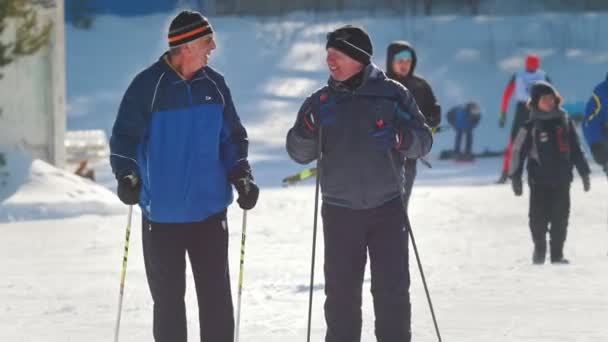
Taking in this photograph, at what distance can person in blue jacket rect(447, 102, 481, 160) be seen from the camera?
22.7 meters

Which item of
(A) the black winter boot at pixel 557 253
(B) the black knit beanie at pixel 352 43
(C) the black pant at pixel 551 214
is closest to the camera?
(B) the black knit beanie at pixel 352 43

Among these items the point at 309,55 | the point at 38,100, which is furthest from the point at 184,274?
the point at 309,55

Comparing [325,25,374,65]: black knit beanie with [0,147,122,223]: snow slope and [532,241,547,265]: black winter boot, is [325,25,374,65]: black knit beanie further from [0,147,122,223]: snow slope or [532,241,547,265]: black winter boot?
[0,147,122,223]: snow slope

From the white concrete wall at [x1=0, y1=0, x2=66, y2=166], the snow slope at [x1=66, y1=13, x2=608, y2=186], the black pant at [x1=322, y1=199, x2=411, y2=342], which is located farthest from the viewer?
the snow slope at [x1=66, y1=13, x2=608, y2=186]

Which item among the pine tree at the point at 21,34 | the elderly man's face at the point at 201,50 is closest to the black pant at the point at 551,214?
the elderly man's face at the point at 201,50

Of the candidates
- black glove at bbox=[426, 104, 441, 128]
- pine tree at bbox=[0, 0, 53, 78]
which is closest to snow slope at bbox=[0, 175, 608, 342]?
black glove at bbox=[426, 104, 441, 128]

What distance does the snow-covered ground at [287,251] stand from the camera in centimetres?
776

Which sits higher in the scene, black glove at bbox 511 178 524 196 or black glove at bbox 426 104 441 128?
black glove at bbox 426 104 441 128

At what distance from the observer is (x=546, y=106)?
9867mm

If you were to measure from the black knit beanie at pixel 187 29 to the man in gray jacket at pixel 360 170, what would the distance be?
0.57m

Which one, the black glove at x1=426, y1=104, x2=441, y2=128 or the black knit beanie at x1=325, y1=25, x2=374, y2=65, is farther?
the black glove at x1=426, y1=104, x2=441, y2=128

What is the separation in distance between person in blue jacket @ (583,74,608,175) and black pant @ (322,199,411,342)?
451 cm

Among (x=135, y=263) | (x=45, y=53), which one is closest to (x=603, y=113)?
(x=135, y=263)

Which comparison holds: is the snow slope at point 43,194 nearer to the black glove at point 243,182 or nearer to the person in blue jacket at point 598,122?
the person in blue jacket at point 598,122
